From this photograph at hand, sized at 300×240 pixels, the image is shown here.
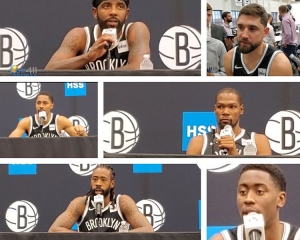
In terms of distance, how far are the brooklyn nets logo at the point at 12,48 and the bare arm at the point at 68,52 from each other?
0.11 m

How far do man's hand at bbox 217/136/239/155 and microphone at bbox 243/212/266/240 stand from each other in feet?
0.88

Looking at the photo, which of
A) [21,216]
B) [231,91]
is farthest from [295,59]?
[21,216]

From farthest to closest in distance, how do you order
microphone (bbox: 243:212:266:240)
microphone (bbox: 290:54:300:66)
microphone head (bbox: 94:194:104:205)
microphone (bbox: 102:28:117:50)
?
microphone (bbox: 290:54:300:66) < microphone head (bbox: 94:194:104:205) < microphone (bbox: 102:28:117:50) < microphone (bbox: 243:212:266:240)

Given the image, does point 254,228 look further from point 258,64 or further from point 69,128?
point 69,128

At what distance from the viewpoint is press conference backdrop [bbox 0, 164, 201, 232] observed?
3082mm

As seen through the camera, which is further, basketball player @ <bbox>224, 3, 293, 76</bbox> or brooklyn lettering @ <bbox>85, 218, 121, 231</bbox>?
brooklyn lettering @ <bbox>85, 218, 121, 231</bbox>

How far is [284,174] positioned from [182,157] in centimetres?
39

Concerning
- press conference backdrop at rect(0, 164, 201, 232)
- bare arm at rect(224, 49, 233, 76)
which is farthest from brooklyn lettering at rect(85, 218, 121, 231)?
bare arm at rect(224, 49, 233, 76)

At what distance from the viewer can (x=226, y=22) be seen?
3.34 meters

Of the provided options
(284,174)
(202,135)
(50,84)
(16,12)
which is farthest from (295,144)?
(16,12)

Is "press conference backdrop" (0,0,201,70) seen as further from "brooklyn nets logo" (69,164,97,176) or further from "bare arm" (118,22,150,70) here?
"brooklyn nets logo" (69,164,97,176)

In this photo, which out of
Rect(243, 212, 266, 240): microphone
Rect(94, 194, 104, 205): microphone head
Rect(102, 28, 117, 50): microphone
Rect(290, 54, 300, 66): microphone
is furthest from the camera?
Rect(290, 54, 300, 66): microphone

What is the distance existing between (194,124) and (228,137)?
0.48ft

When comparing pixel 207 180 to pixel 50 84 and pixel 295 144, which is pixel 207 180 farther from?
pixel 50 84
